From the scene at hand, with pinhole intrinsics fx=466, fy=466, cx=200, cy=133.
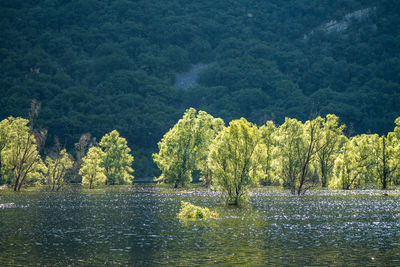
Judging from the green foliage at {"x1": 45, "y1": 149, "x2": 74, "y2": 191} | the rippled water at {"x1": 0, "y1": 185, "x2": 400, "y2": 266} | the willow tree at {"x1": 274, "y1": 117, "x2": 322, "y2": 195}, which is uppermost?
the willow tree at {"x1": 274, "y1": 117, "x2": 322, "y2": 195}

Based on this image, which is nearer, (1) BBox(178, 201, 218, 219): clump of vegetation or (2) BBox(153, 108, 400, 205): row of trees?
(1) BBox(178, 201, 218, 219): clump of vegetation

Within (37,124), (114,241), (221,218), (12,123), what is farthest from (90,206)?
(37,124)

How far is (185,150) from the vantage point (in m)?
111

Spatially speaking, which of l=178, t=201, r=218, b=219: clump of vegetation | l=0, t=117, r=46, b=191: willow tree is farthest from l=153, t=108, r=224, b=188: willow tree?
l=178, t=201, r=218, b=219: clump of vegetation

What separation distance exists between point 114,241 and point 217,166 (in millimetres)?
29073

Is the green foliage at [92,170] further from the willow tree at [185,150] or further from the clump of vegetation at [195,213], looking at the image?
the clump of vegetation at [195,213]

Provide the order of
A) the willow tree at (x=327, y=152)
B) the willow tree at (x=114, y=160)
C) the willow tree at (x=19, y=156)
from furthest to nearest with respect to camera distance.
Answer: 1. the willow tree at (x=114, y=160)
2. the willow tree at (x=327, y=152)
3. the willow tree at (x=19, y=156)

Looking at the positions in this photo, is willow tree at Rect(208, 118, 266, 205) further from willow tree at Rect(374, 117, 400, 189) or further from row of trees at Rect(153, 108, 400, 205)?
willow tree at Rect(374, 117, 400, 189)

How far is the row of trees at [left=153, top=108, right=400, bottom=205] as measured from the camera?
6219cm

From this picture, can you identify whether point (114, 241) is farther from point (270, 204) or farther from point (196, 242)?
point (270, 204)

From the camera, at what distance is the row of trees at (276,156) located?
204ft

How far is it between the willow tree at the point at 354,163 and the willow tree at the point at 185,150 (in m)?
29.1

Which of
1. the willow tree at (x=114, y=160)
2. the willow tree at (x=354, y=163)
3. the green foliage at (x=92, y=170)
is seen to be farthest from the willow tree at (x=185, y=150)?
the willow tree at (x=354, y=163)

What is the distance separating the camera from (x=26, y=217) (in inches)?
1950
